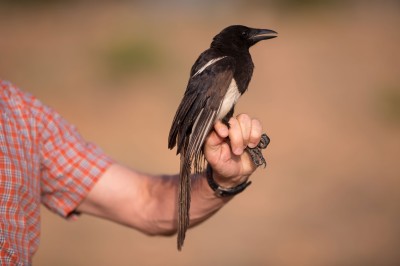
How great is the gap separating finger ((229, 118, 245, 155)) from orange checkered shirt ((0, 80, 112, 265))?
107cm

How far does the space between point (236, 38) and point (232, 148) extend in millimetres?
823

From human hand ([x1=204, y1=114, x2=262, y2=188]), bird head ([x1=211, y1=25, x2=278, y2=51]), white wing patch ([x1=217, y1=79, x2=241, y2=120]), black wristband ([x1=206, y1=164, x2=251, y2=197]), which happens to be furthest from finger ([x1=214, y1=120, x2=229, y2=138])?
bird head ([x1=211, y1=25, x2=278, y2=51])

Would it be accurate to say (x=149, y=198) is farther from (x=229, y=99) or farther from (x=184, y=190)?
(x=229, y=99)

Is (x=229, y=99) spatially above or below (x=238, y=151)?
above

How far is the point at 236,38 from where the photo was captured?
3387 millimetres

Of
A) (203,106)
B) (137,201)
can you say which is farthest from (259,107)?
(203,106)

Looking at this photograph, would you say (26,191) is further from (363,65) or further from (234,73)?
(363,65)

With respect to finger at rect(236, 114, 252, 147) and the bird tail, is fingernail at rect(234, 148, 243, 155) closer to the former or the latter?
finger at rect(236, 114, 252, 147)

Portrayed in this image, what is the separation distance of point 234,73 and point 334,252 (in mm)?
5527

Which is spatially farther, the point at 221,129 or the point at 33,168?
the point at 33,168

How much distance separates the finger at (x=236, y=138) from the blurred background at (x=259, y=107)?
534 cm

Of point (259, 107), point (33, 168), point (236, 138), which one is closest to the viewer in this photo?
point (236, 138)

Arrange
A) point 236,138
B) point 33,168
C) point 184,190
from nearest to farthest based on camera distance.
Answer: point 236,138, point 184,190, point 33,168

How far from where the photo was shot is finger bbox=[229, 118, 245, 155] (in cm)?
277
